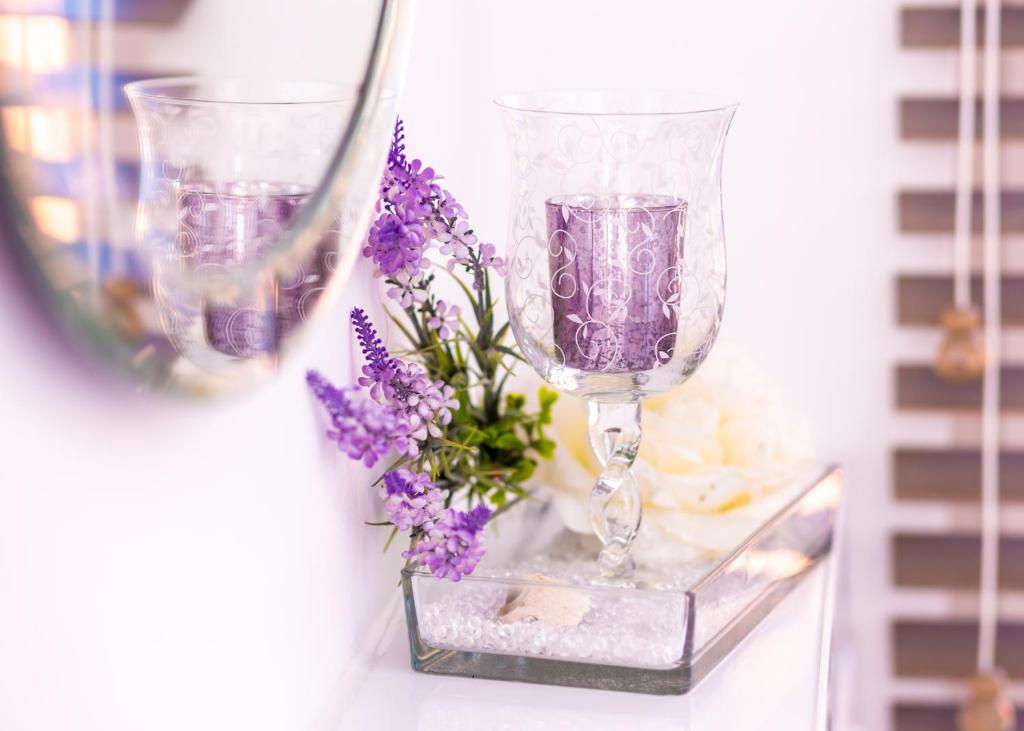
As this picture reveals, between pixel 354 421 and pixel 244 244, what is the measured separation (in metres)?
0.20

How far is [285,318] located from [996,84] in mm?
1172

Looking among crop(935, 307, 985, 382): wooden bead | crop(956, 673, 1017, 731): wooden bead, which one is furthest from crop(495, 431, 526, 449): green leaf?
crop(956, 673, 1017, 731): wooden bead

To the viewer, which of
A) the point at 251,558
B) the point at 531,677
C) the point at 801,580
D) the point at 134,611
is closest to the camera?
the point at 134,611

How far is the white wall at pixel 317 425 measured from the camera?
1.39 ft

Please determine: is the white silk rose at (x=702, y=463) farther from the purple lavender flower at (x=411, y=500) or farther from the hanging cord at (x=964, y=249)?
the hanging cord at (x=964, y=249)

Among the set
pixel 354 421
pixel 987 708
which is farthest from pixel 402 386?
pixel 987 708

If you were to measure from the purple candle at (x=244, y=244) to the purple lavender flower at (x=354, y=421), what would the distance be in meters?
0.13

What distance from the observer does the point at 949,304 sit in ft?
4.72

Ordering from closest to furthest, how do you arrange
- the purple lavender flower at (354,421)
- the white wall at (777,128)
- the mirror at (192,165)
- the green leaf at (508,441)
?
the mirror at (192,165) < the purple lavender flower at (354,421) < the green leaf at (508,441) < the white wall at (777,128)

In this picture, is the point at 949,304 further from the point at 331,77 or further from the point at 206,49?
the point at 206,49

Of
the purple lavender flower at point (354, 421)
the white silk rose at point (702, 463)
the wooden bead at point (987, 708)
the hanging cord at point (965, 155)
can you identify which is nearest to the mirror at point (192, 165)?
the purple lavender flower at point (354, 421)

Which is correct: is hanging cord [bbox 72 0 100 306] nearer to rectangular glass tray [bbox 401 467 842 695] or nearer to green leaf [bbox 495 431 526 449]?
rectangular glass tray [bbox 401 467 842 695]

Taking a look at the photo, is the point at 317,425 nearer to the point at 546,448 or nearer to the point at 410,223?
the point at 410,223

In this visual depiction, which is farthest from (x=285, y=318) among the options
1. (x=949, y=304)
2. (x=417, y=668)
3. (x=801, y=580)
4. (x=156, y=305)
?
(x=949, y=304)
